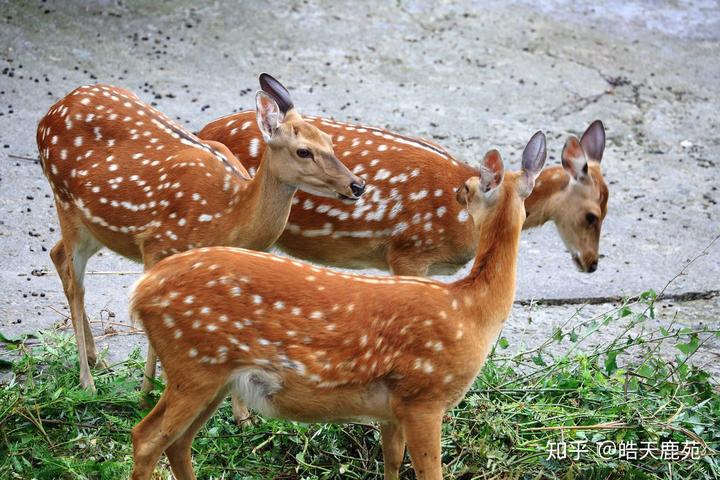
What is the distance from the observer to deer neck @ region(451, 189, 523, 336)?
4.45m

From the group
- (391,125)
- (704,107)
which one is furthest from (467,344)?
(704,107)

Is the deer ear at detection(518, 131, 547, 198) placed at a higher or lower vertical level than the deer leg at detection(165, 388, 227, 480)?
higher

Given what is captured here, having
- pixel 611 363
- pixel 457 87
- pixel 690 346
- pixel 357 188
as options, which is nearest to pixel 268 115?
pixel 357 188

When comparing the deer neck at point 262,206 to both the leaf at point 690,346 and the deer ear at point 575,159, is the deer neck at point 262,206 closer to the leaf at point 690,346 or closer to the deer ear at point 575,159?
the deer ear at point 575,159

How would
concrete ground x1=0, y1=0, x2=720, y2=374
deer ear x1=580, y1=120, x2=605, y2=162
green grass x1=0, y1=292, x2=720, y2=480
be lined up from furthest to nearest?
concrete ground x1=0, y1=0, x2=720, y2=374 → deer ear x1=580, y1=120, x2=605, y2=162 → green grass x1=0, y1=292, x2=720, y2=480

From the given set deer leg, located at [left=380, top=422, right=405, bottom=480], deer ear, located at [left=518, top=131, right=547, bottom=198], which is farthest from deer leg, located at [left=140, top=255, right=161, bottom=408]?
deer ear, located at [left=518, top=131, right=547, bottom=198]

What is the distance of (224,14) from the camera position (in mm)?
10930

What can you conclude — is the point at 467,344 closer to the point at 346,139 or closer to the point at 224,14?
the point at 346,139

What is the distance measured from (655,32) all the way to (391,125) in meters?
4.26

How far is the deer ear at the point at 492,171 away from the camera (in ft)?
14.7

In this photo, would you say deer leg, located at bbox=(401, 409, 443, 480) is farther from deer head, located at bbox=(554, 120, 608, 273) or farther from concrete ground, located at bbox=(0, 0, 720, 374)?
concrete ground, located at bbox=(0, 0, 720, 374)

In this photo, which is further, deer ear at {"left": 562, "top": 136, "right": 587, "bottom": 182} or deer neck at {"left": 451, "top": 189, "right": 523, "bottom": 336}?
deer ear at {"left": 562, "top": 136, "right": 587, "bottom": 182}

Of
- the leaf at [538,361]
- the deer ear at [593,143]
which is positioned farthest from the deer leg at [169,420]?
the deer ear at [593,143]

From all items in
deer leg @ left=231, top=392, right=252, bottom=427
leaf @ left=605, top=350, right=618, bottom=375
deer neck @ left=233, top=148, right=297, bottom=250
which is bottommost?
deer leg @ left=231, top=392, right=252, bottom=427
